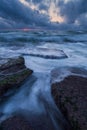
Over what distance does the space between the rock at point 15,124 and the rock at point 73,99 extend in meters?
0.96

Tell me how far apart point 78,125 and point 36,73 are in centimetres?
415

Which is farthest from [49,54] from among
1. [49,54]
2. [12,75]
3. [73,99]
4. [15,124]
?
[15,124]

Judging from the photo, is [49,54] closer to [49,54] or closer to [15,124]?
[49,54]

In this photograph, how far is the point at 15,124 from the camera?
478cm

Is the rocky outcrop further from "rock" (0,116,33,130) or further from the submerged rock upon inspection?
the submerged rock

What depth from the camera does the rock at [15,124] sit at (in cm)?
470

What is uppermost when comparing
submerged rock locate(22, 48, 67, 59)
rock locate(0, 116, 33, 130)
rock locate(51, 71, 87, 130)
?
rock locate(51, 71, 87, 130)

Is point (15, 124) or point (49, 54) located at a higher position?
point (15, 124)

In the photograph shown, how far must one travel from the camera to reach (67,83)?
646cm

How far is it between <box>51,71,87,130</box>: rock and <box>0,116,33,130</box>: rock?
962mm

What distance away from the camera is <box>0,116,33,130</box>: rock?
4.70 meters

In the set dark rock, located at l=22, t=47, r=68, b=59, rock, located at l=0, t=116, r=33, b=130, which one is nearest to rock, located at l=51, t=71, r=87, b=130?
rock, located at l=0, t=116, r=33, b=130

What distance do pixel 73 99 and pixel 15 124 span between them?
156cm

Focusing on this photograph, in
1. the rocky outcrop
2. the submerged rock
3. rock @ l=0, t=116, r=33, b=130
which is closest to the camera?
rock @ l=0, t=116, r=33, b=130
